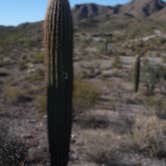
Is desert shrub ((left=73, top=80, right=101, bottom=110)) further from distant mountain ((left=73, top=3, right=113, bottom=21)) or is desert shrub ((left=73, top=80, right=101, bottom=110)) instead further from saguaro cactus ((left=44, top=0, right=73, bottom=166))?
distant mountain ((left=73, top=3, right=113, bottom=21))

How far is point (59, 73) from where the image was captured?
7.73m

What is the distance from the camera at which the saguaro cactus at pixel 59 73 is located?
25.3 ft

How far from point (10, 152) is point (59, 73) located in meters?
1.84

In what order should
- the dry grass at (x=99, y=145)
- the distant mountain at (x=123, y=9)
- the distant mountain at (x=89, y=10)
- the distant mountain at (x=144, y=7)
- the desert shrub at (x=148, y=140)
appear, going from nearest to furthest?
the dry grass at (x=99, y=145) → the desert shrub at (x=148, y=140) → the distant mountain at (x=144, y=7) → the distant mountain at (x=123, y=9) → the distant mountain at (x=89, y=10)

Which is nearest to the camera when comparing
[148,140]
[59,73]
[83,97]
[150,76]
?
[59,73]

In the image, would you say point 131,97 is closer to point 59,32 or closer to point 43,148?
point 43,148

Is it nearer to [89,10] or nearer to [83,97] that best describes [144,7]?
[89,10]

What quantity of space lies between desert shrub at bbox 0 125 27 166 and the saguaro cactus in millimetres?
804

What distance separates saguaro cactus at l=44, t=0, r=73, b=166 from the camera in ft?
25.3

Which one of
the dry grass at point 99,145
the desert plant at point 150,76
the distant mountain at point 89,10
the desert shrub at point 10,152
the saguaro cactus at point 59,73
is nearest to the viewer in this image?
the desert shrub at point 10,152

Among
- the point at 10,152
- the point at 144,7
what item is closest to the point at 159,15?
the point at 144,7

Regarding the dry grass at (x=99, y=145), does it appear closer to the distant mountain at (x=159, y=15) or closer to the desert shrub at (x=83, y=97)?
the desert shrub at (x=83, y=97)

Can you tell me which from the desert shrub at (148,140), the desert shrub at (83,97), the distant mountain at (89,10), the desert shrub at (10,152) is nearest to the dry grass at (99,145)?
the desert shrub at (148,140)

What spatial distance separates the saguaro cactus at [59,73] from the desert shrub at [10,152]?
2.64ft
